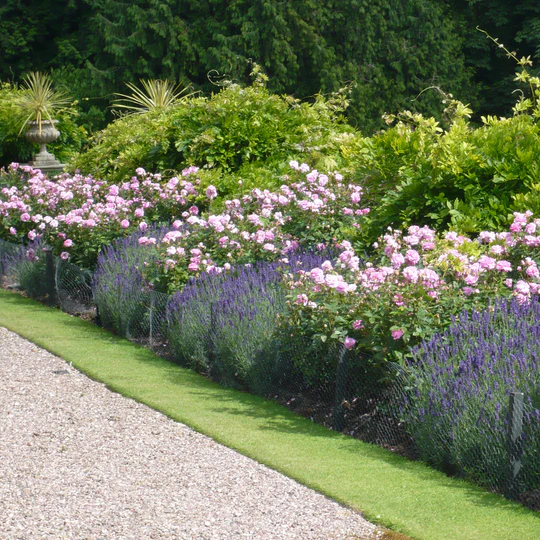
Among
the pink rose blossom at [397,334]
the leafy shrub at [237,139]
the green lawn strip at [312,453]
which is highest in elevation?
the leafy shrub at [237,139]

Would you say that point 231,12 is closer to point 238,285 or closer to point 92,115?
point 92,115

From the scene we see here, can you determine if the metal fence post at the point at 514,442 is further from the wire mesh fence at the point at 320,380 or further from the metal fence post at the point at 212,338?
the metal fence post at the point at 212,338

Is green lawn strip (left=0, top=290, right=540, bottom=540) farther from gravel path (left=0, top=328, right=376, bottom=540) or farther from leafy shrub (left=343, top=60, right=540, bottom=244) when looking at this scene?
leafy shrub (left=343, top=60, right=540, bottom=244)

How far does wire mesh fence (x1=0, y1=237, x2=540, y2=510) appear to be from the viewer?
16.0 ft

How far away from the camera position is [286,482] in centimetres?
501

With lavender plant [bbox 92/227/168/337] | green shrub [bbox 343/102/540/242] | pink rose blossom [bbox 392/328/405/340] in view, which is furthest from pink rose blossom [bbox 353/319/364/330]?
lavender plant [bbox 92/227/168/337]

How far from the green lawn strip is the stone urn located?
10.7 m

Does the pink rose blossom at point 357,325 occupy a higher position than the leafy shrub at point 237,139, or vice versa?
the leafy shrub at point 237,139

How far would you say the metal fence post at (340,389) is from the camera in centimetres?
603

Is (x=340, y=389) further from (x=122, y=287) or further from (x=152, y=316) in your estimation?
(x=122, y=287)

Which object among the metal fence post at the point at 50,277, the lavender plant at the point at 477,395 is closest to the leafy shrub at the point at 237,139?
the metal fence post at the point at 50,277

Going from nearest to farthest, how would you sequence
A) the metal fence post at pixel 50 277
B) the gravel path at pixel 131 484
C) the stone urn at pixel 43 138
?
the gravel path at pixel 131 484
the metal fence post at pixel 50 277
the stone urn at pixel 43 138

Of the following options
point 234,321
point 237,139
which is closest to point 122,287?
point 234,321

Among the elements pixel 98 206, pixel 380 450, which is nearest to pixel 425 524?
pixel 380 450
